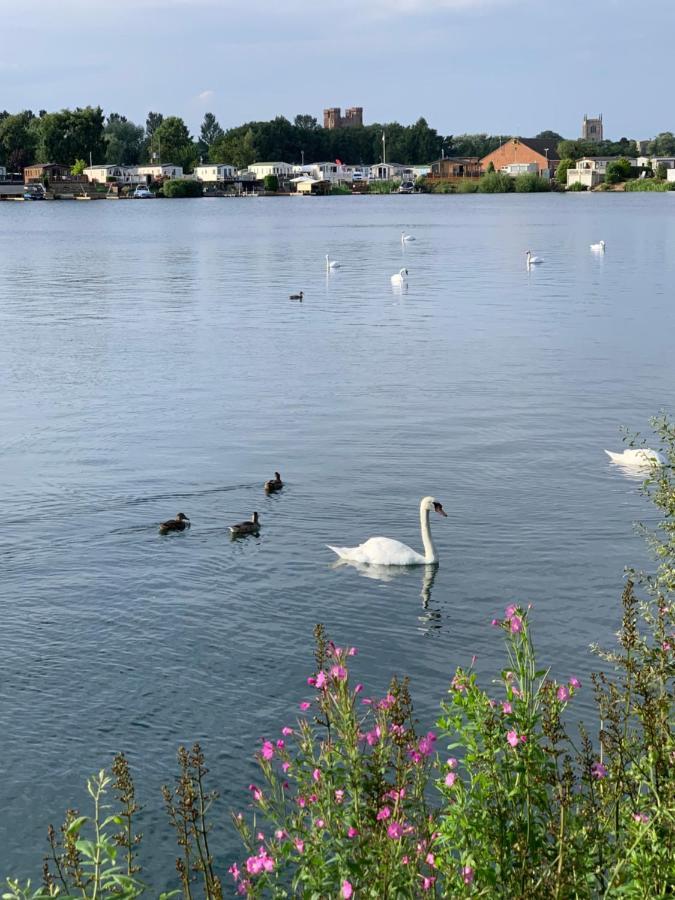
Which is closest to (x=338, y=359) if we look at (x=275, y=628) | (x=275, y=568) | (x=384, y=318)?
(x=384, y=318)

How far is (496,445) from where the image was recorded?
76.7 feet

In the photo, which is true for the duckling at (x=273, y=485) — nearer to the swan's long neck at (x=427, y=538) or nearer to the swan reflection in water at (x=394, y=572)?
the swan reflection in water at (x=394, y=572)

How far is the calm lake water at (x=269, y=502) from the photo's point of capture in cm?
1253

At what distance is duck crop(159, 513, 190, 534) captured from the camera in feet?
58.4

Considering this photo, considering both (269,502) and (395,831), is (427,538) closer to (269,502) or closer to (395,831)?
(269,502)

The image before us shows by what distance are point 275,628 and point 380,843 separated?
8.79 m

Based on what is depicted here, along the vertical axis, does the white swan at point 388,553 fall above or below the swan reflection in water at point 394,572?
above

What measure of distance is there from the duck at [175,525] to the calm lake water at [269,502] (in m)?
0.24

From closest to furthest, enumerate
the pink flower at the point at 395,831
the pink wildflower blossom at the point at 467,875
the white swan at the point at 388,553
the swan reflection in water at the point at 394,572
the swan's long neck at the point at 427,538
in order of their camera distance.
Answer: the pink flower at the point at 395,831
the pink wildflower blossom at the point at 467,875
the swan reflection in water at the point at 394,572
the white swan at the point at 388,553
the swan's long neck at the point at 427,538

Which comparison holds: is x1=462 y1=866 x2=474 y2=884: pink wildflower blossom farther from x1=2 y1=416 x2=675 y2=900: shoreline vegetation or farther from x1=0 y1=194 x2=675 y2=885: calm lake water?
x1=0 y1=194 x2=675 y2=885: calm lake water

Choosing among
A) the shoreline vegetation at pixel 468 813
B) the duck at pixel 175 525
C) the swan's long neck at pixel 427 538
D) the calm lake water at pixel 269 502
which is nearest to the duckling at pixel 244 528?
the calm lake water at pixel 269 502

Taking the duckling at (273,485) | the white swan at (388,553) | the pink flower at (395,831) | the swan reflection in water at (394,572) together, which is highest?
the pink flower at (395,831)

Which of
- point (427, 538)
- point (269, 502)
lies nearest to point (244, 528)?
point (269, 502)

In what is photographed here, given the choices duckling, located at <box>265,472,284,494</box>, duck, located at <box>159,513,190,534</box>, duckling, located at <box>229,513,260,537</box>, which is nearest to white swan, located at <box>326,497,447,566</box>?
duckling, located at <box>229,513,260,537</box>
